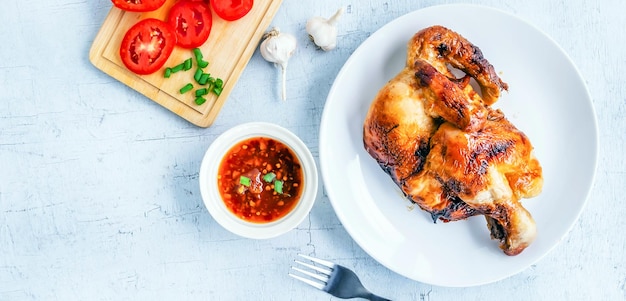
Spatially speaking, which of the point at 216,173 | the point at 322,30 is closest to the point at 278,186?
the point at 216,173

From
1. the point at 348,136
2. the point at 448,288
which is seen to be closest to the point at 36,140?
the point at 348,136

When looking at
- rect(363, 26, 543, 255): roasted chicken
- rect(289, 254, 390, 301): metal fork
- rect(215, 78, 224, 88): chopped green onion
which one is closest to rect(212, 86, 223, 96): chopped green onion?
rect(215, 78, 224, 88): chopped green onion

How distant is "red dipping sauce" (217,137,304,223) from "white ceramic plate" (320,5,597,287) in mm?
176

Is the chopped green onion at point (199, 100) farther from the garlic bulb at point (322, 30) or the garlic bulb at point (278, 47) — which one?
the garlic bulb at point (322, 30)

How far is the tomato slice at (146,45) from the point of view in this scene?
2959 millimetres

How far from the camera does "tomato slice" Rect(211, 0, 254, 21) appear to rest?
9.58 feet

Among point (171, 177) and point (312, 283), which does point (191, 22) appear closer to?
point (171, 177)

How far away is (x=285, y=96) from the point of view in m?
3.11

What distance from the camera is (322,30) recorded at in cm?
296

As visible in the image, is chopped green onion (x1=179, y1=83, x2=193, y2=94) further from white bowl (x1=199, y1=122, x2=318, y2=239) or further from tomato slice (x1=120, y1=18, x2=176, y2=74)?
white bowl (x1=199, y1=122, x2=318, y2=239)

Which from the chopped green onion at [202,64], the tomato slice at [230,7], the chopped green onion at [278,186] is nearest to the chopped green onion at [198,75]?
the chopped green onion at [202,64]

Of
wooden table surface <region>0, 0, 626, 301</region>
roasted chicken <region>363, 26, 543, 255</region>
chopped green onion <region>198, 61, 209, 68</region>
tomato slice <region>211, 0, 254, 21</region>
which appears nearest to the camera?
roasted chicken <region>363, 26, 543, 255</region>

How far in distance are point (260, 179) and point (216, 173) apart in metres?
0.22

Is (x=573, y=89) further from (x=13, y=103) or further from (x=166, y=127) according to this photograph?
(x=13, y=103)
